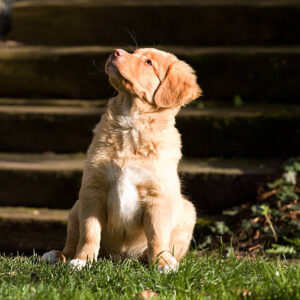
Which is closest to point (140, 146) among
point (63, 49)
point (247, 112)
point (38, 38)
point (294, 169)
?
point (294, 169)

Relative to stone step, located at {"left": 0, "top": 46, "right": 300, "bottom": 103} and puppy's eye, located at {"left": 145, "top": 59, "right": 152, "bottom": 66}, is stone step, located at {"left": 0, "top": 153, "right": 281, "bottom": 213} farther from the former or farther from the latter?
puppy's eye, located at {"left": 145, "top": 59, "right": 152, "bottom": 66}

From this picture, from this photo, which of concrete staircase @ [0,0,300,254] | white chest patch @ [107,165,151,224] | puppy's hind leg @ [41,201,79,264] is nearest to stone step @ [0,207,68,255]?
concrete staircase @ [0,0,300,254]

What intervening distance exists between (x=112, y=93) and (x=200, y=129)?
1.14 m

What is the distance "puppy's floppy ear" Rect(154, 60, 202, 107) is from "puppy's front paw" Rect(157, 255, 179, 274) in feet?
2.94

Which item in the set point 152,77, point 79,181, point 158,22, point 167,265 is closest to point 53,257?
point 167,265

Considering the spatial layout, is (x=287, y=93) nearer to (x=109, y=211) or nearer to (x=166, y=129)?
(x=166, y=129)

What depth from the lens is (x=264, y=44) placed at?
6.21 m

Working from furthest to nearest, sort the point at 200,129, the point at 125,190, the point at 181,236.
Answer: the point at 200,129 → the point at 181,236 → the point at 125,190

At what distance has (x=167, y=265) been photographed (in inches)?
121

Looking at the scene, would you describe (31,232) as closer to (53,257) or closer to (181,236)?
(53,257)

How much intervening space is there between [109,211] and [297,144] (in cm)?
246

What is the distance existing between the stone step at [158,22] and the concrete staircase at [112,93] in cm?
1

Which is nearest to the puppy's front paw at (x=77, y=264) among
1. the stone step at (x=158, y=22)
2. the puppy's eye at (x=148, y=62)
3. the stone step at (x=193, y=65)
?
the puppy's eye at (x=148, y=62)

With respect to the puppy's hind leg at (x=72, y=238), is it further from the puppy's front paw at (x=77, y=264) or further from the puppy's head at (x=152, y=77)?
the puppy's head at (x=152, y=77)
